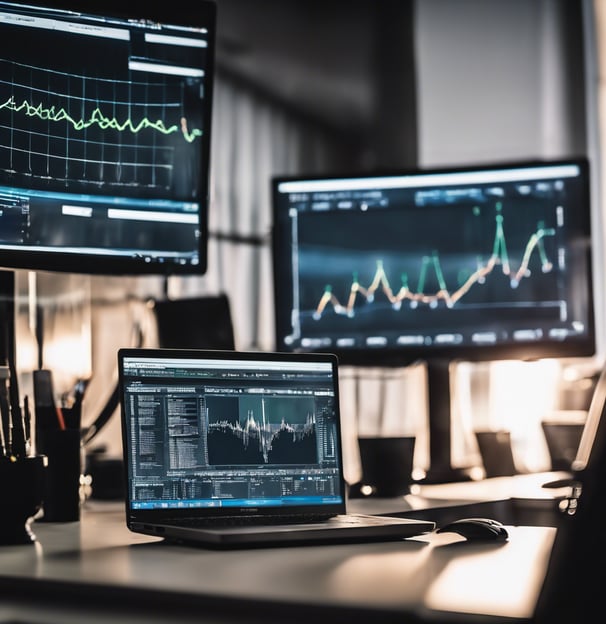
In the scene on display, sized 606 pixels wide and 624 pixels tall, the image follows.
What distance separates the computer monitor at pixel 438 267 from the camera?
1.63 metres

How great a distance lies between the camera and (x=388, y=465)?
1.43 metres

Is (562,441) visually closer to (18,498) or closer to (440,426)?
(440,426)

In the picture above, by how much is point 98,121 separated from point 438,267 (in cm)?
68

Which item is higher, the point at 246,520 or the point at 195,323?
the point at 195,323

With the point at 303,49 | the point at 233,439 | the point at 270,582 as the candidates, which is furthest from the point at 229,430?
the point at 303,49

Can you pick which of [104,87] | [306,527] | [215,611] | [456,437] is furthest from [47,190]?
[456,437]

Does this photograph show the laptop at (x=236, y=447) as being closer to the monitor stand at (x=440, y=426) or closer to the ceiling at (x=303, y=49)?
the monitor stand at (x=440, y=426)

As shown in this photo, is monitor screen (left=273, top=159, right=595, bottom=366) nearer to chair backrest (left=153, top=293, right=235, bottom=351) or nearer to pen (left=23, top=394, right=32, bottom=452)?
chair backrest (left=153, top=293, right=235, bottom=351)

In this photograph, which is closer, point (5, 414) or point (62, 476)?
point (5, 414)

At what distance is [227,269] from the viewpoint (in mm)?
4172

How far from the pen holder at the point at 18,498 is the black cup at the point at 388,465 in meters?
0.60

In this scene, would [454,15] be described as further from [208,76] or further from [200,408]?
[200,408]

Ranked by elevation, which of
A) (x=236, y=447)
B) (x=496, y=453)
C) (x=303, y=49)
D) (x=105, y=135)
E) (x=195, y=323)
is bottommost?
(x=496, y=453)

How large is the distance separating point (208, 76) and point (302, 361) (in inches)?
21.0
